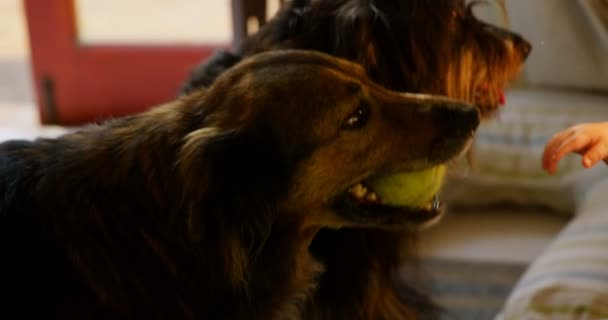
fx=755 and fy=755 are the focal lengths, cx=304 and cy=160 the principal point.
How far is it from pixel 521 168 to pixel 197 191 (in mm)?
1133

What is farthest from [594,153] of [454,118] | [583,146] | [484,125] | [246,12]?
[246,12]

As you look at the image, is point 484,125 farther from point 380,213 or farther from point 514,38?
point 380,213

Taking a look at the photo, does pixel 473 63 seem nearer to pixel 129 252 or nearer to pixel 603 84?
pixel 603 84

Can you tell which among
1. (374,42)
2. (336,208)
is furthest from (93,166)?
(374,42)

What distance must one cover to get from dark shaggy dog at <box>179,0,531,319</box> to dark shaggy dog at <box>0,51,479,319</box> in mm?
199

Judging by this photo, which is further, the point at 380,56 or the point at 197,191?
the point at 380,56

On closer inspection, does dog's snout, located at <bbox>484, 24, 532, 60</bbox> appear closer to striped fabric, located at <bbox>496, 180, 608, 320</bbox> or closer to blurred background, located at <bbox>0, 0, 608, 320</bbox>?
blurred background, located at <bbox>0, 0, 608, 320</bbox>

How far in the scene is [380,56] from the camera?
1.36 meters

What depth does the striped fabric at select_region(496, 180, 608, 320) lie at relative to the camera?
4.53 feet

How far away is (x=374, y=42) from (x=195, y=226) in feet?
1.70

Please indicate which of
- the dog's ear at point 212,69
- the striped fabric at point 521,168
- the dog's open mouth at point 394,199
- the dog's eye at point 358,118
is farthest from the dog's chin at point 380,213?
the striped fabric at point 521,168

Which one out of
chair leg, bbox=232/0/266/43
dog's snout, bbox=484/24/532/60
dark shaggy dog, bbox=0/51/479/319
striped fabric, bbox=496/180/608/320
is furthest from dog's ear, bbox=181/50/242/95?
striped fabric, bbox=496/180/608/320

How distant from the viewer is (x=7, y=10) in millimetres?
4406

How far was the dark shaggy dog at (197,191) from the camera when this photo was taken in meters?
1.06
